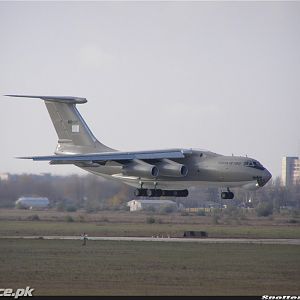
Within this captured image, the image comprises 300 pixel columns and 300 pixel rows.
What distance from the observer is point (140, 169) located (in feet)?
141

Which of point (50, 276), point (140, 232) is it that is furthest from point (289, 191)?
point (50, 276)

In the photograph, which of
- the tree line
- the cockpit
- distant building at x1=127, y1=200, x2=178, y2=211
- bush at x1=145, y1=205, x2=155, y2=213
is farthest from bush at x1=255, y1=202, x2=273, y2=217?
the cockpit

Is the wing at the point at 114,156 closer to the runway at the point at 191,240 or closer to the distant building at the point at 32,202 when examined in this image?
the runway at the point at 191,240

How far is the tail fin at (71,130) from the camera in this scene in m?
45.6

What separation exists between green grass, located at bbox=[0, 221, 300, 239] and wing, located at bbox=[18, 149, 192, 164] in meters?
3.91

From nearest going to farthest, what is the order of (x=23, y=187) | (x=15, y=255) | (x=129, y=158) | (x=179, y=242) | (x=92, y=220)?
(x=15, y=255), (x=179, y=242), (x=129, y=158), (x=92, y=220), (x=23, y=187)

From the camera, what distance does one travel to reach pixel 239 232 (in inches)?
1845

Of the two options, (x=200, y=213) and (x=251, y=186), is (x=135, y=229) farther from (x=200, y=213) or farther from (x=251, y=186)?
(x=200, y=213)

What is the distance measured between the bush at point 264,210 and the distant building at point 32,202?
14.8m

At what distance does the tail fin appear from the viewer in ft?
150

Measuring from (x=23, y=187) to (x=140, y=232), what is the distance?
1611cm

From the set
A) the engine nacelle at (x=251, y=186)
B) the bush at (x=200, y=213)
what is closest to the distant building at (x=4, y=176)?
the bush at (x=200, y=213)

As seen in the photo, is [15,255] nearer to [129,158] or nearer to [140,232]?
[129,158]

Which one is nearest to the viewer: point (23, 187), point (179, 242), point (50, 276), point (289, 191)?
point (50, 276)
